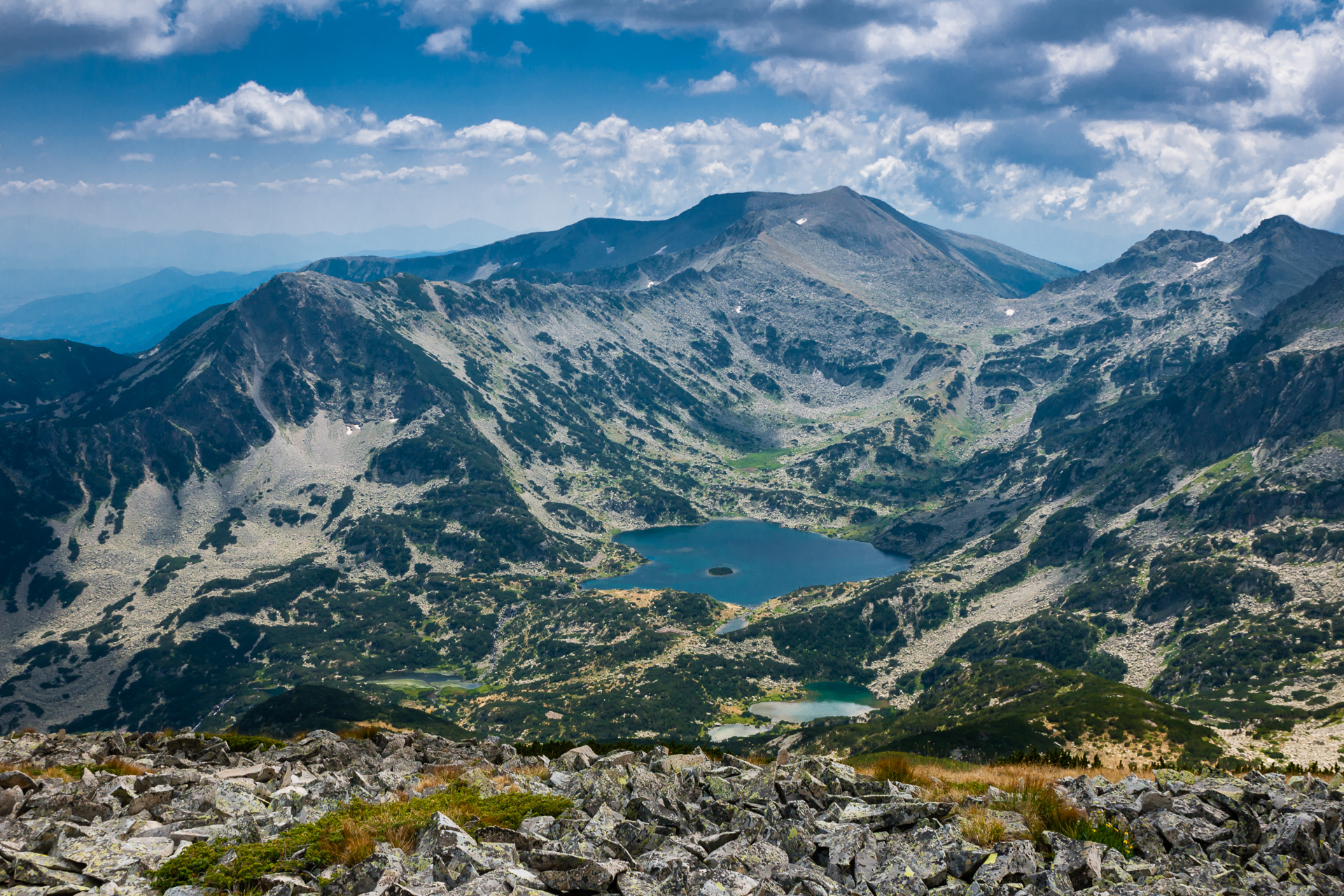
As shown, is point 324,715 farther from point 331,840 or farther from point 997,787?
point 997,787

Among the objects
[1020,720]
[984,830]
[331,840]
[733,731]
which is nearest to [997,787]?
[984,830]

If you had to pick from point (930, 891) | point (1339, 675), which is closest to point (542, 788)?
point (930, 891)

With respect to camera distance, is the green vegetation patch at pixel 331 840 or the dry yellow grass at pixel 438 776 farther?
the dry yellow grass at pixel 438 776

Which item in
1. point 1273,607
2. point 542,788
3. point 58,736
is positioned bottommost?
point 1273,607

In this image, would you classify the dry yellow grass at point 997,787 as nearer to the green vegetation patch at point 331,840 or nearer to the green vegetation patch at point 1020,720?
the green vegetation patch at point 331,840

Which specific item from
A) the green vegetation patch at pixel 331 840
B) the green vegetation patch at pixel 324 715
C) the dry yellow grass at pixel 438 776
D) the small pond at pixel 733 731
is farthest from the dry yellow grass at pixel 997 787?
the small pond at pixel 733 731

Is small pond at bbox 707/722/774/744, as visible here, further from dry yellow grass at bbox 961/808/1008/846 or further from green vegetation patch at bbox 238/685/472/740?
dry yellow grass at bbox 961/808/1008/846

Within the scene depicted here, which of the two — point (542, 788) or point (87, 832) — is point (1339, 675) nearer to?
point (542, 788)

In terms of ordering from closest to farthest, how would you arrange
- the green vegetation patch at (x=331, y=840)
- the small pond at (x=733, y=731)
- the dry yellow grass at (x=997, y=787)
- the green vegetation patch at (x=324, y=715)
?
the green vegetation patch at (x=331, y=840)
the dry yellow grass at (x=997, y=787)
the green vegetation patch at (x=324, y=715)
the small pond at (x=733, y=731)
